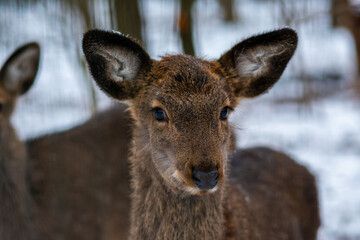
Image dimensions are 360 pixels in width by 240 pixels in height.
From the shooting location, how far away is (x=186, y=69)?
118 inches

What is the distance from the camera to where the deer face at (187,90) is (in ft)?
8.80

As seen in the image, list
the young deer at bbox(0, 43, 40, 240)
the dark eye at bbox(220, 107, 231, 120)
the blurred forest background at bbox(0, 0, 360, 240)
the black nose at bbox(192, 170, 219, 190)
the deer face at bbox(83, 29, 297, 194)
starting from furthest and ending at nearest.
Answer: the blurred forest background at bbox(0, 0, 360, 240) → the young deer at bbox(0, 43, 40, 240) → the dark eye at bbox(220, 107, 231, 120) → the deer face at bbox(83, 29, 297, 194) → the black nose at bbox(192, 170, 219, 190)

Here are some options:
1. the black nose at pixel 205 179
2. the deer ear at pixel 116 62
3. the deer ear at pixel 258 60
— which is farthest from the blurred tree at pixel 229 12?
the black nose at pixel 205 179

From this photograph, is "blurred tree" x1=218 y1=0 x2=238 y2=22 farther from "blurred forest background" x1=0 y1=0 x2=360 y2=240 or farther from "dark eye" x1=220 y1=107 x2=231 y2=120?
"dark eye" x1=220 y1=107 x2=231 y2=120

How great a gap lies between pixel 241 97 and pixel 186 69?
620 mm

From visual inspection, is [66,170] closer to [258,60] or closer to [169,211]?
[169,211]

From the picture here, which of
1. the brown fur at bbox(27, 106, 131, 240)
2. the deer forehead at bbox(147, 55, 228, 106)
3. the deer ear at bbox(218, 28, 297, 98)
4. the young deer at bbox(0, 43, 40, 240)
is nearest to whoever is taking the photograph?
the deer forehead at bbox(147, 55, 228, 106)

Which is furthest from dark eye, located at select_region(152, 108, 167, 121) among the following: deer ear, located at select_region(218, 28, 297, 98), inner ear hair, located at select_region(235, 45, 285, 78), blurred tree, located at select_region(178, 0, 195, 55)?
blurred tree, located at select_region(178, 0, 195, 55)

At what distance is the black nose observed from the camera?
2.54 meters

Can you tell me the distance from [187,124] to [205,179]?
1.26 ft

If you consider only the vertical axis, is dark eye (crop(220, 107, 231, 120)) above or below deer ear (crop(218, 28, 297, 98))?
below

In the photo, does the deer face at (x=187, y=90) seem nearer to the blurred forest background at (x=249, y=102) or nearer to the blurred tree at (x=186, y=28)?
the blurred forest background at (x=249, y=102)

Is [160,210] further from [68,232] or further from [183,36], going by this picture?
[183,36]

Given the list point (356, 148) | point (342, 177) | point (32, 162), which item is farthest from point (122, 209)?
point (356, 148)
